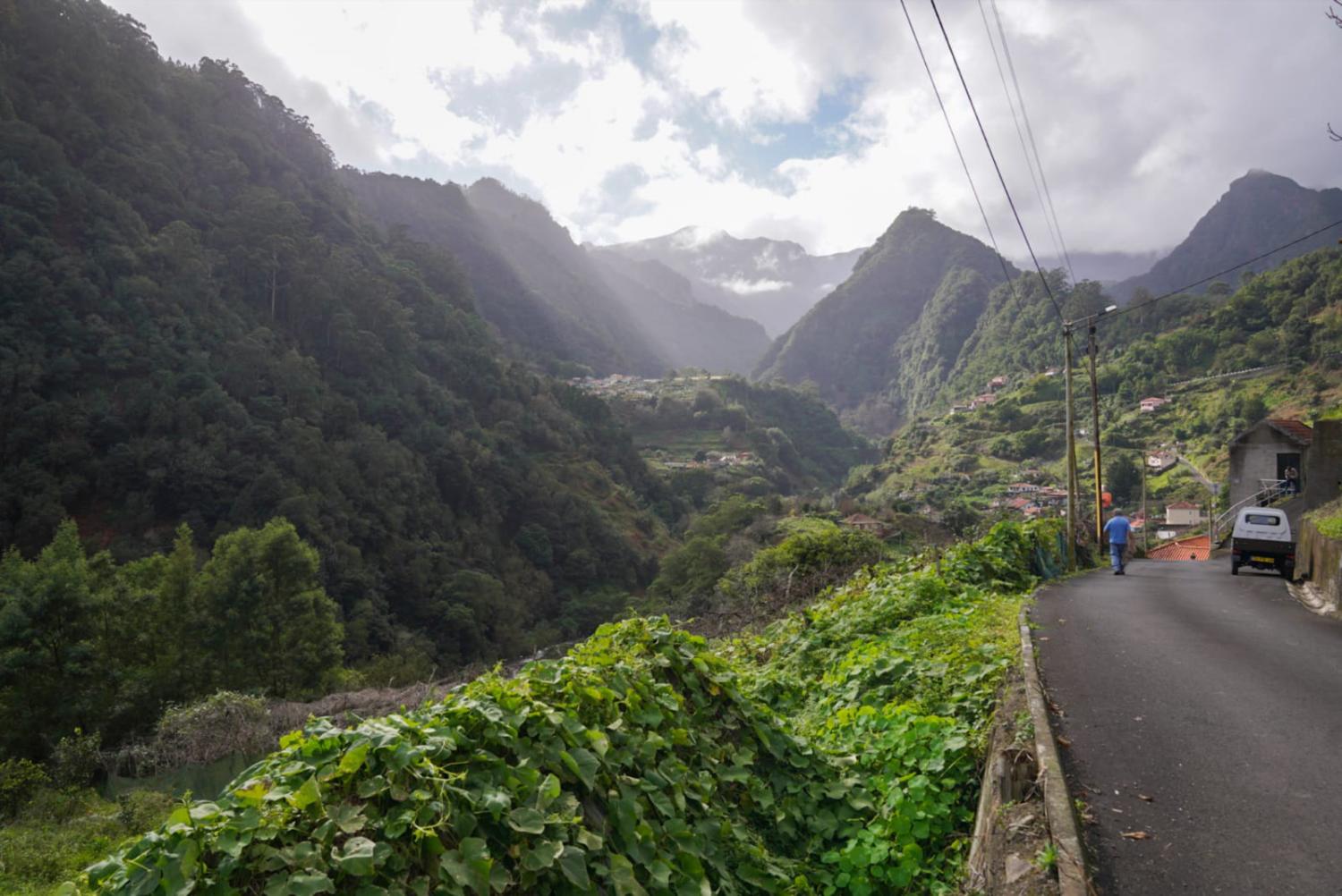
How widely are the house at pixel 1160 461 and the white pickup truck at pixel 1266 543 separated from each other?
53052 millimetres

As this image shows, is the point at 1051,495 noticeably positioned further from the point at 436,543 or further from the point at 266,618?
the point at 266,618

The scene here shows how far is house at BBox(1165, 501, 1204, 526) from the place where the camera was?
5119cm

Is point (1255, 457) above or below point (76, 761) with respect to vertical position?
above

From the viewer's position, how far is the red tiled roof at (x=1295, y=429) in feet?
111

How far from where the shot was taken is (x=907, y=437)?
347 ft

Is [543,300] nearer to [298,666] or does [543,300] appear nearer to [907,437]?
[907,437]

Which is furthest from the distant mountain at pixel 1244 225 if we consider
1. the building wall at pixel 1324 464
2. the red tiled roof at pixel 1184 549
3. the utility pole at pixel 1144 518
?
the building wall at pixel 1324 464

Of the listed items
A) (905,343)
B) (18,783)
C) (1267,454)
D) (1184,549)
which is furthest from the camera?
(905,343)

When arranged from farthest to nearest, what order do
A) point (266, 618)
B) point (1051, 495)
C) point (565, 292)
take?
1. point (565, 292)
2. point (1051, 495)
3. point (266, 618)

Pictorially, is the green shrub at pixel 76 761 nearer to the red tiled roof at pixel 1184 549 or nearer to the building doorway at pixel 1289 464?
the red tiled roof at pixel 1184 549

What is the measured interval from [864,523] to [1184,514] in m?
21.8

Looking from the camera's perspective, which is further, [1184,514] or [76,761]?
[1184,514]

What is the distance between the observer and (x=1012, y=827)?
368 cm

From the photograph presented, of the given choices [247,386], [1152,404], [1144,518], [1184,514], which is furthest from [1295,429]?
[247,386]
